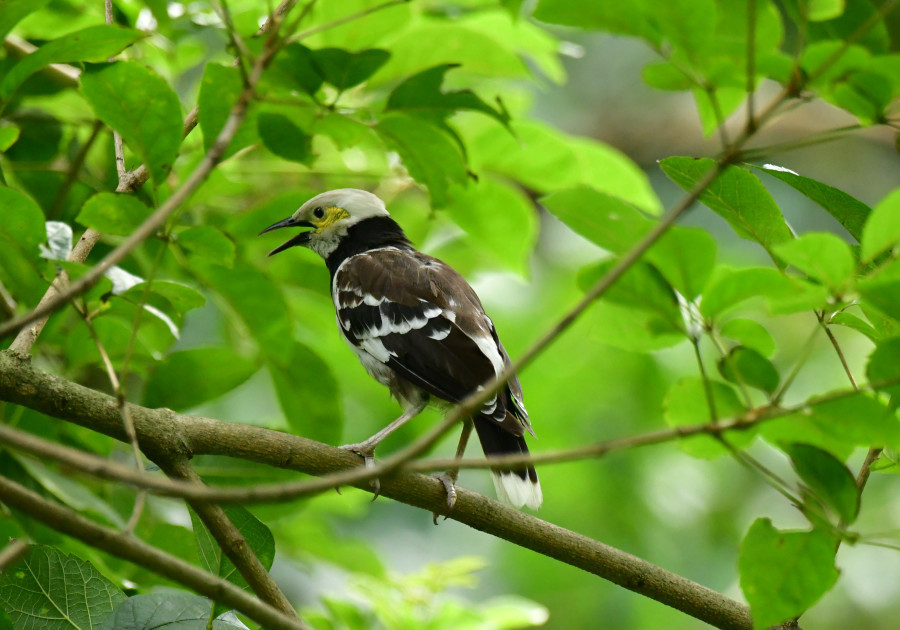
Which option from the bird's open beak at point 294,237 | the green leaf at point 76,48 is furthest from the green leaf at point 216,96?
the bird's open beak at point 294,237

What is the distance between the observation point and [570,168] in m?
3.46

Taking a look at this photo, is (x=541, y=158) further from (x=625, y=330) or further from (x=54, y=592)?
(x=54, y=592)

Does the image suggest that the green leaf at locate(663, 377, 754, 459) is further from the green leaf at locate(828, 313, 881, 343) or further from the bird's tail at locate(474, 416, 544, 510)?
the bird's tail at locate(474, 416, 544, 510)

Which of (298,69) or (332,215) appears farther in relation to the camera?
(332,215)

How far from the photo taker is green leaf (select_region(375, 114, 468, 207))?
8.60 ft

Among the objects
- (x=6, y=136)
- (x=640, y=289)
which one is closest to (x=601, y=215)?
(x=640, y=289)

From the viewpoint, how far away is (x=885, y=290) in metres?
1.51

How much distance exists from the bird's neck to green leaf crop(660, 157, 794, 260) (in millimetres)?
2452

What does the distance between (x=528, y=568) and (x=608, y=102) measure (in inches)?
259

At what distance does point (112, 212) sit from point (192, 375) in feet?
2.42

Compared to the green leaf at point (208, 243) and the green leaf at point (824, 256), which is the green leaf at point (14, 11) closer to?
the green leaf at point (208, 243)

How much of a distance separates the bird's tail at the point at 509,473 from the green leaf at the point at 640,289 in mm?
1536

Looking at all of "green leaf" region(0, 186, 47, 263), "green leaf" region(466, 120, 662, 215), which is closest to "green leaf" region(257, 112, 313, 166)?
"green leaf" region(0, 186, 47, 263)

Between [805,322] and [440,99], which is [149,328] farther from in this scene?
[805,322]
